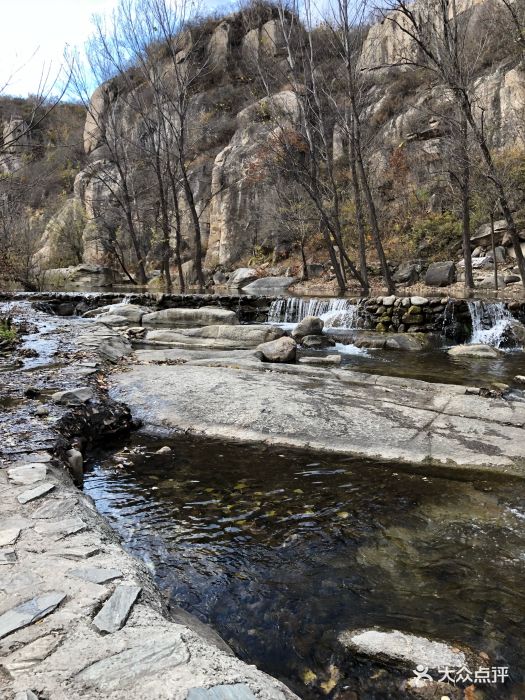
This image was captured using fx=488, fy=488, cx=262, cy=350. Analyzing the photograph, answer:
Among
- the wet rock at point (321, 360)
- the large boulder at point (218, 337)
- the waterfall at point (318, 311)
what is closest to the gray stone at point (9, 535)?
the wet rock at point (321, 360)

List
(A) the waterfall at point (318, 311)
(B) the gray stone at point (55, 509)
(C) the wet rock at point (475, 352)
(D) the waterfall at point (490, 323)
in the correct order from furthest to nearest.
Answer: (A) the waterfall at point (318, 311) → (D) the waterfall at point (490, 323) → (C) the wet rock at point (475, 352) → (B) the gray stone at point (55, 509)

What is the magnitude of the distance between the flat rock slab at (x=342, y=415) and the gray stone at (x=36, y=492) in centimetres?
211

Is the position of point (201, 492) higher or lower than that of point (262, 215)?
lower

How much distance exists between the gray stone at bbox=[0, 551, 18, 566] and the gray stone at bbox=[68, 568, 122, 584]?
314 millimetres

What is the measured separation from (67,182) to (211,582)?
4676 centimetres

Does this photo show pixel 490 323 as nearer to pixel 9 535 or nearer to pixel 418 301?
pixel 418 301

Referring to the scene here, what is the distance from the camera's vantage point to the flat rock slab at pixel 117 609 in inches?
72.8

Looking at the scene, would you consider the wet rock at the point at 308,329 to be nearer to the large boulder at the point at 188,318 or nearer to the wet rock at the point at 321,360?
the large boulder at the point at 188,318

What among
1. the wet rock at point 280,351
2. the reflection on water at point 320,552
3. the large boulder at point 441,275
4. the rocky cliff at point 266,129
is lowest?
the reflection on water at point 320,552

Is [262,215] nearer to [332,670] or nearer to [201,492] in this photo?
[201,492]

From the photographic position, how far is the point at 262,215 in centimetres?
2708

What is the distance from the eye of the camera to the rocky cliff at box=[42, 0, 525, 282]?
74.7ft

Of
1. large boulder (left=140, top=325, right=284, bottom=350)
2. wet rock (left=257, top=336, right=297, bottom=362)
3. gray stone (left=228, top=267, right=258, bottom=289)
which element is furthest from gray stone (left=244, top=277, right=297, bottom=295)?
wet rock (left=257, top=336, right=297, bottom=362)

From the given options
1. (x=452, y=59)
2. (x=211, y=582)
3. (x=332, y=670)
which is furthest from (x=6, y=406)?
(x=452, y=59)
